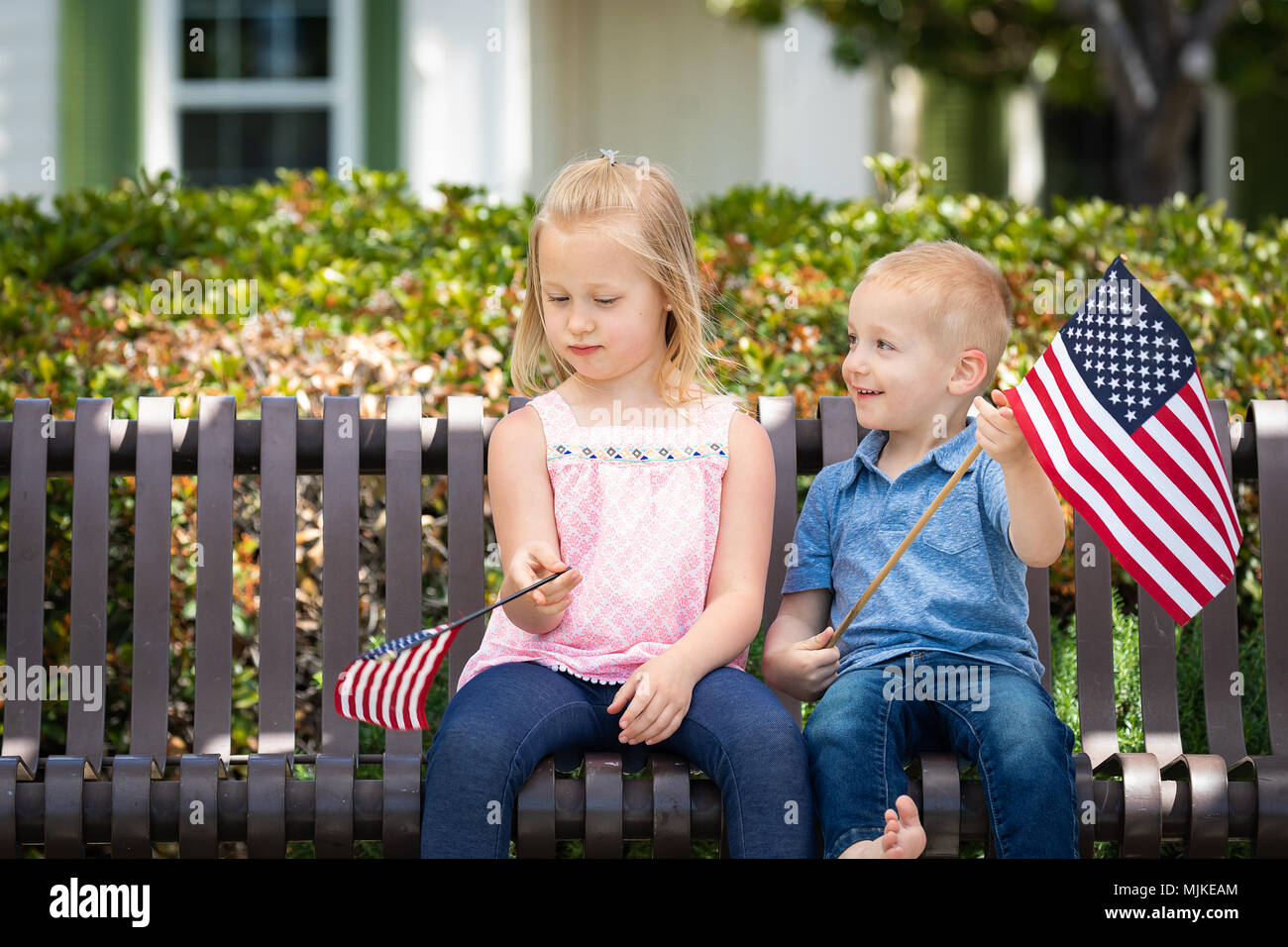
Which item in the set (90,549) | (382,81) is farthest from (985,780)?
(382,81)

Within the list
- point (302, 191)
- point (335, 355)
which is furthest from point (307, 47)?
point (335, 355)

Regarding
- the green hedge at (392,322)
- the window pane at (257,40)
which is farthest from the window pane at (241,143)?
the green hedge at (392,322)

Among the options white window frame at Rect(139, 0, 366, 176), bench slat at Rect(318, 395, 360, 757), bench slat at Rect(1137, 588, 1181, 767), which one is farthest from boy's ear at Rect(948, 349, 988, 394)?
white window frame at Rect(139, 0, 366, 176)

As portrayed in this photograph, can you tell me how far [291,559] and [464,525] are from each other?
1.18 feet

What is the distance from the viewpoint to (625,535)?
283 centimetres

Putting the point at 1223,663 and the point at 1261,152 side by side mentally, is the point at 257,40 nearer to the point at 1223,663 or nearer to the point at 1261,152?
the point at 1223,663

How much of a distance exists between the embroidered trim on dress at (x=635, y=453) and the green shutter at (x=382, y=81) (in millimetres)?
5493

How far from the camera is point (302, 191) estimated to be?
5391 mm

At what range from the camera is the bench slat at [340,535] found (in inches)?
119

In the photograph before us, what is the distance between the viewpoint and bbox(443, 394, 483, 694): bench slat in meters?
3.06

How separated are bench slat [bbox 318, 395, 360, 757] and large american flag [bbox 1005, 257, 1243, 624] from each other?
53.4 inches

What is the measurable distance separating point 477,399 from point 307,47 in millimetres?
5842

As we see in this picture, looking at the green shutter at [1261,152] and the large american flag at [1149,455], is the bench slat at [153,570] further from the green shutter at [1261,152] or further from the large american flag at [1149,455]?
the green shutter at [1261,152]

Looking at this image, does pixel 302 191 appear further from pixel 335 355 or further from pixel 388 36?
pixel 388 36
